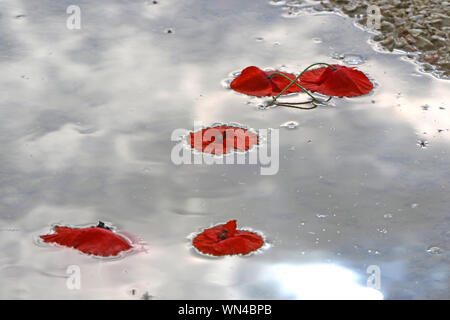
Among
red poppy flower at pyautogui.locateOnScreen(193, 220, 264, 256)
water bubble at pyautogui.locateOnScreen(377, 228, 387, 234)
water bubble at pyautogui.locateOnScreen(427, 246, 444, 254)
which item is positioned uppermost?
water bubble at pyautogui.locateOnScreen(377, 228, 387, 234)

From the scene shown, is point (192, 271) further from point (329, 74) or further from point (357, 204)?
point (329, 74)

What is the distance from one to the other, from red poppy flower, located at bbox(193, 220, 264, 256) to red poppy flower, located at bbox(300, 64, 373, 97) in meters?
0.86

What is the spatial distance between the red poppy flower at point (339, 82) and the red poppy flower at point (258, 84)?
0.23 ft

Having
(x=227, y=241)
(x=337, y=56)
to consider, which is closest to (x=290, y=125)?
(x=337, y=56)

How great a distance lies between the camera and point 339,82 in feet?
8.55

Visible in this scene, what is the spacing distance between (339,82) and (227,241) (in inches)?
38.0

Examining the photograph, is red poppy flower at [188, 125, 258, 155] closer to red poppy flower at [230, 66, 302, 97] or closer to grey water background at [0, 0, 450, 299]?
grey water background at [0, 0, 450, 299]

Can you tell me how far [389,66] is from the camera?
278 cm

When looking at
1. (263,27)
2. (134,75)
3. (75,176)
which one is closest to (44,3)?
(134,75)

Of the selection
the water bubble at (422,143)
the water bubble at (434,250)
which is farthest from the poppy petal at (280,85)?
the water bubble at (434,250)

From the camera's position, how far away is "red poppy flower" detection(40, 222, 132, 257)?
1.85 m

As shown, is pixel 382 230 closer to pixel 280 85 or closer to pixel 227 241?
pixel 227 241

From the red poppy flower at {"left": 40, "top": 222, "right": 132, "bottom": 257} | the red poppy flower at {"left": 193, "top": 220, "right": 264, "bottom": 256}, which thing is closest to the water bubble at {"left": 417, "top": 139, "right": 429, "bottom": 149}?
the red poppy flower at {"left": 193, "top": 220, "right": 264, "bottom": 256}
